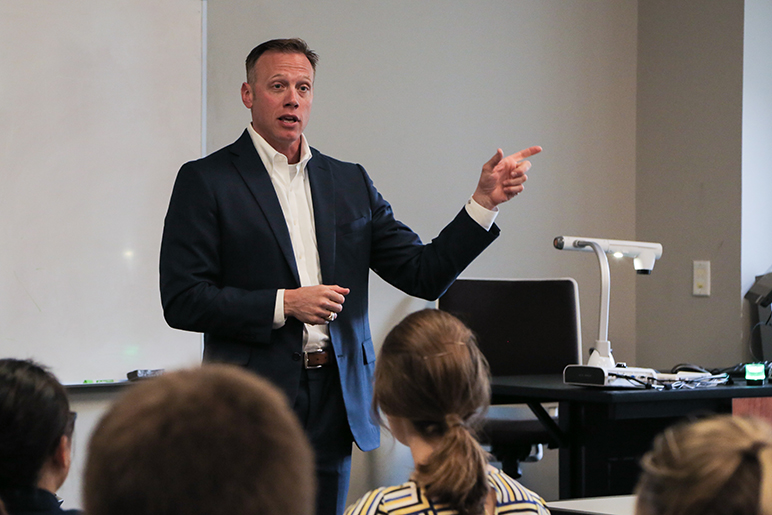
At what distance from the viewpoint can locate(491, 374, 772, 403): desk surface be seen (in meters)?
2.19

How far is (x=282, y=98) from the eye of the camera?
6.24 feet

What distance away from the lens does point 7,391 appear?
0.97 metres

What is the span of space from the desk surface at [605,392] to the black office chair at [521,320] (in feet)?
2.38

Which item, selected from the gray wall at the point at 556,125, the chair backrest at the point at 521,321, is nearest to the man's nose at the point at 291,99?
the gray wall at the point at 556,125

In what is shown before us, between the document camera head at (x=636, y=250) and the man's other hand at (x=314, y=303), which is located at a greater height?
the document camera head at (x=636, y=250)

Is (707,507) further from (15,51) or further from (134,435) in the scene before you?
(15,51)

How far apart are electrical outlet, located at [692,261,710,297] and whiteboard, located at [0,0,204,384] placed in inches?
90.6

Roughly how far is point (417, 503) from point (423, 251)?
0.95 meters

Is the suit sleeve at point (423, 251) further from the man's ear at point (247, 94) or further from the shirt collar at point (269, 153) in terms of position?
the man's ear at point (247, 94)

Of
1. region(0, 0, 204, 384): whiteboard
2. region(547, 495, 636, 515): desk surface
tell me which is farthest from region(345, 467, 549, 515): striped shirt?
region(0, 0, 204, 384): whiteboard

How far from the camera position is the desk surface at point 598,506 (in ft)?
4.31

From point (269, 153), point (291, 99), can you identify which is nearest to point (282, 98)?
point (291, 99)

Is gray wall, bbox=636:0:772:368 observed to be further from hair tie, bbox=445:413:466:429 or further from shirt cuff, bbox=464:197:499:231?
hair tie, bbox=445:413:466:429

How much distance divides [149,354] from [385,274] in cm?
120
